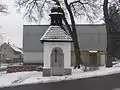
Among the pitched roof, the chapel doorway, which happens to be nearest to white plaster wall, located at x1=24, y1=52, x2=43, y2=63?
the chapel doorway

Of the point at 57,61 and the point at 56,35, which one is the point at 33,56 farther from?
the point at 56,35

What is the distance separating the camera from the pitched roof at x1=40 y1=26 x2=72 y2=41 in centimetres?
Result: 2676

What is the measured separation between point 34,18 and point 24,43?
34377 millimetres

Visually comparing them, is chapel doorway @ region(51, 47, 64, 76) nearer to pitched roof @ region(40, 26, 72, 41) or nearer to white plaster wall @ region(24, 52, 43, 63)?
pitched roof @ region(40, 26, 72, 41)

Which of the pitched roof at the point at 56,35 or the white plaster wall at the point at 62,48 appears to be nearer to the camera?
the white plaster wall at the point at 62,48

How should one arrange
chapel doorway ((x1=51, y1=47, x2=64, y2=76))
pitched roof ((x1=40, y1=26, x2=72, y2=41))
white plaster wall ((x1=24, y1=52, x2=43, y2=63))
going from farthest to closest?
white plaster wall ((x1=24, y1=52, x2=43, y2=63)) < pitched roof ((x1=40, y1=26, x2=72, y2=41)) < chapel doorway ((x1=51, y1=47, x2=64, y2=76))

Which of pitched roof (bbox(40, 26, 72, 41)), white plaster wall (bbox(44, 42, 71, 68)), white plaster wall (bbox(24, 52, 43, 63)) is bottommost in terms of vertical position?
white plaster wall (bbox(24, 52, 43, 63))

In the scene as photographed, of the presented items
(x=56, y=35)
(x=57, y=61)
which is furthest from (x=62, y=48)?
(x=57, y=61)

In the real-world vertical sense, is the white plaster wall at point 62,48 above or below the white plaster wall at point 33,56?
above

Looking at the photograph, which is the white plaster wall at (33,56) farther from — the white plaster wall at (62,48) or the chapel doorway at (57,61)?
the white plaster wall at (62,48)

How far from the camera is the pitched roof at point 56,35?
26758 mm

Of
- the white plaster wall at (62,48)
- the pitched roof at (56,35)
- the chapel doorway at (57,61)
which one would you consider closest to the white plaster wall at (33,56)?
the chapel doorway at (57,61)

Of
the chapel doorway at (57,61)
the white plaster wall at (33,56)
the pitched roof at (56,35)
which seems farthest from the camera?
the white plaster wall at (33,56)

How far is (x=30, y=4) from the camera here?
1359 inches
